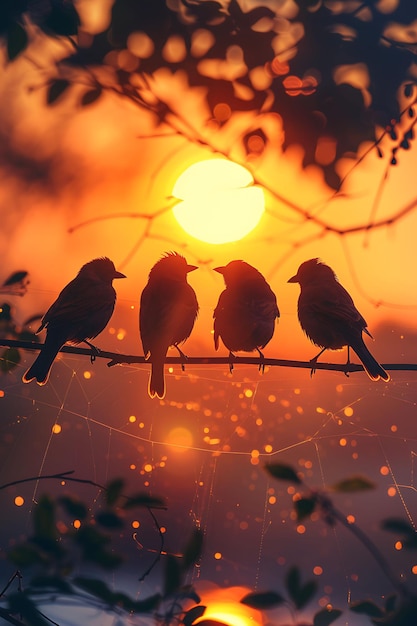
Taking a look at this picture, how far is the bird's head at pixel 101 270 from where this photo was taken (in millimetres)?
3391

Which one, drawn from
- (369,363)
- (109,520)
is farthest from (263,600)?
(369,363)

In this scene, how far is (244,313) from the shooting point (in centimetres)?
326

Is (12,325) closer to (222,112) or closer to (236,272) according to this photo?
(236,272)

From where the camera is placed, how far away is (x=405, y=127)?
9.45ft

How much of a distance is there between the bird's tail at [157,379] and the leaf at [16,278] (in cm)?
63

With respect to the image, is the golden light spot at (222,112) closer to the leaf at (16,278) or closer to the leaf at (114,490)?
the leaf at (16,278)

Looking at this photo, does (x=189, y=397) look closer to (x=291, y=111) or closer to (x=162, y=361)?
(x=162, y=361)

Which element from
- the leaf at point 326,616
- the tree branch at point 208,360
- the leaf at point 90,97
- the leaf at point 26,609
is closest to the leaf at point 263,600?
the leaf at point 326,616

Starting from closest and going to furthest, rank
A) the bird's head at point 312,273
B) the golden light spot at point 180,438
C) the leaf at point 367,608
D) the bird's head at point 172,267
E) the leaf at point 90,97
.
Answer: the leaf at point 367,608, the golden light spot at point 180,438, the leaf at point 90,97, the bird's head at point 172,267, the bird's head at point 312,273

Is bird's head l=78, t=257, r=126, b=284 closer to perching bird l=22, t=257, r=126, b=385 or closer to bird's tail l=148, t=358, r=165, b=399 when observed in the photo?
perching bird l=22, t=257, r=126, b=385

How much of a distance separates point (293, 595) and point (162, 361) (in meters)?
0.99

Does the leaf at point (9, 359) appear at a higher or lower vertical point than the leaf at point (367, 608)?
higher

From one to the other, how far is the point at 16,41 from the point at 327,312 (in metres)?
1.79

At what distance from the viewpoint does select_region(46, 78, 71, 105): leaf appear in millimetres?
2762
